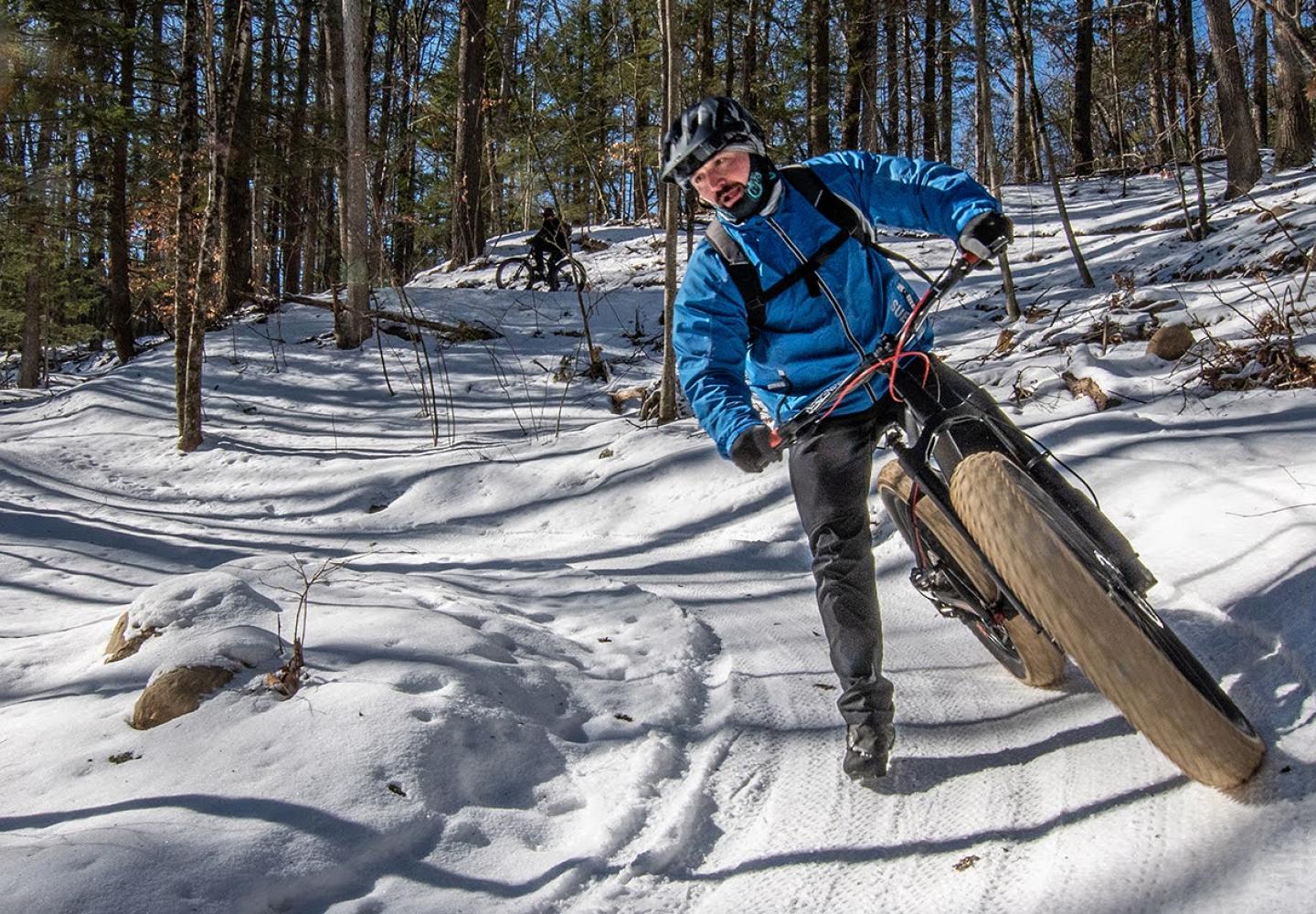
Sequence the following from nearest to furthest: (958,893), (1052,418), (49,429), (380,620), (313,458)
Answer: (958,893)
(380,620)
(1052,418)
(313,458)
(49,429)

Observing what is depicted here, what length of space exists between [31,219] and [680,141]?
692 inches

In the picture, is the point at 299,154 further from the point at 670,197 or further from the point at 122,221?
the point at 670,197

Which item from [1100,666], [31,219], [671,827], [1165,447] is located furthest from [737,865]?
[31,219]

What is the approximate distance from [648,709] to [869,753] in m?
0.86

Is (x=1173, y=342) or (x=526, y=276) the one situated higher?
(x=526, y=276)

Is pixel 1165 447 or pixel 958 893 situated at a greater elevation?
pixel 1165 447

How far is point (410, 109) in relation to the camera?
38.2 ft

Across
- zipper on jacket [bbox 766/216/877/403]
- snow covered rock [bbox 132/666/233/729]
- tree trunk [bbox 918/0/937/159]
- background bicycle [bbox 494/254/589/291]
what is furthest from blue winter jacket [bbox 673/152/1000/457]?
tree trunk [bbox 918/0/937/159]

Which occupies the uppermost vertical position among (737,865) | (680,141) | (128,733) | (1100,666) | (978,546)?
(680,141)

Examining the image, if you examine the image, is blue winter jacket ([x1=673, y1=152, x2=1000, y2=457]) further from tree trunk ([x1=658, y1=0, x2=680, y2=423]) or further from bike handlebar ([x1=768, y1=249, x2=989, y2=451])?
tree trunk ([x1=658, y1=0, x2=680, y2=423])

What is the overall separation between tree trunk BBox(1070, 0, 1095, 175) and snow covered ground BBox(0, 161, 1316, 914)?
50.0ft

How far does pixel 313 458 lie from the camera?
9508 mm

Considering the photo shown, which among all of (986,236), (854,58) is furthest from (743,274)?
(854,58)

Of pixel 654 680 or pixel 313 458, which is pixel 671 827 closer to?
pixel 654 680
